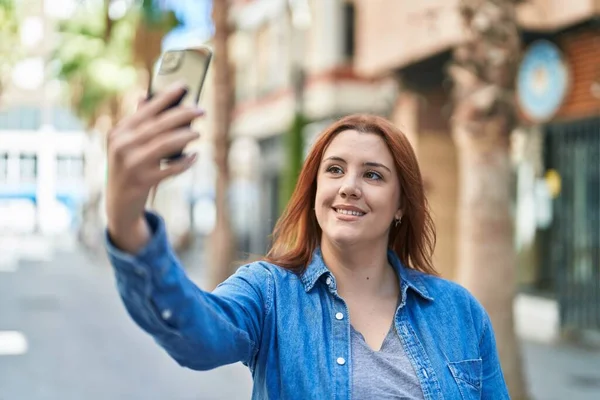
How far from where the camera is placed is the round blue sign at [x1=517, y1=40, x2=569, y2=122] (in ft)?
41.8

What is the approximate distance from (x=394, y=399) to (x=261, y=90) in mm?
25418

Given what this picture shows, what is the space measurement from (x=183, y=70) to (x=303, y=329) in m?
0.83

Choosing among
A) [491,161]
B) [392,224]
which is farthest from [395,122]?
[392,224]

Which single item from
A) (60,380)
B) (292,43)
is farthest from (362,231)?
(292,43)

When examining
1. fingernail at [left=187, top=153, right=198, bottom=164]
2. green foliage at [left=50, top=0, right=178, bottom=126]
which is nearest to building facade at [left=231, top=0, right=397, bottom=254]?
green foliage at [left=50, top=0, right=178, bottom=126]

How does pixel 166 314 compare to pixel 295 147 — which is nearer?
pixel 166 314

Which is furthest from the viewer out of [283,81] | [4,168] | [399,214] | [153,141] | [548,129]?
[4,168]

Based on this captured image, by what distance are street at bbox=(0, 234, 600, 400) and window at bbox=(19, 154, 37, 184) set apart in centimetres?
3632

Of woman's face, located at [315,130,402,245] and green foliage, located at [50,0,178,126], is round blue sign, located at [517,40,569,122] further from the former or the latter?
green foliage, located at [50,0,178,126]

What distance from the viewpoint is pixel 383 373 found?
6.93 feet

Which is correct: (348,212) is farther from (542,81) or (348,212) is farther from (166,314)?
(542,81)

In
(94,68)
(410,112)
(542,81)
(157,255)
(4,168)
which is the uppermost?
(94,68)

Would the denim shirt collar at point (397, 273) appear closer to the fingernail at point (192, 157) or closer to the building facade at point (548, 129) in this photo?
the fingernail at point (192, 157)

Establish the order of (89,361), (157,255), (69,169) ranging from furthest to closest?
(69,169) < (89,361) < (157,255)
